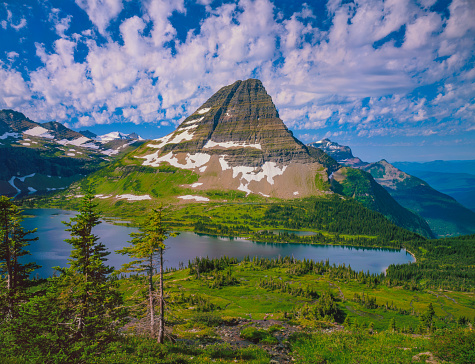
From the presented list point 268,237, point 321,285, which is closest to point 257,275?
point 321,285

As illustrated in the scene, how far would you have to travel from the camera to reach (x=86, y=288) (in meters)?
23.3

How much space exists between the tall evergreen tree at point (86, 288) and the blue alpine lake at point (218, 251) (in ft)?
353

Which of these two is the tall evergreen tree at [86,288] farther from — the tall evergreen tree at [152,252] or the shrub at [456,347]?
the shrub at [456,347]

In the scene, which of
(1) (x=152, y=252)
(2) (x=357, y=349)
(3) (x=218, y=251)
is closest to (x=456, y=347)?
(2) (x=357, y=349)

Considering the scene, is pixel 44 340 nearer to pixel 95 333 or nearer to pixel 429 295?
pixel 95 333

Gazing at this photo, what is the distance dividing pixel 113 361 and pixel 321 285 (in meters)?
98.8

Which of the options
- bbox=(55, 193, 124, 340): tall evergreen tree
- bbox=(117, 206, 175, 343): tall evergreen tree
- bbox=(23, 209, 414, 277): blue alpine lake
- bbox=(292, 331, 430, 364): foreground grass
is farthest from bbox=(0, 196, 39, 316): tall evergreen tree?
bbox=(23, 209, 414, 277): blue alpine lake

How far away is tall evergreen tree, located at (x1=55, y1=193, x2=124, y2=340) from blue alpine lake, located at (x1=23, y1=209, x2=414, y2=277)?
108m

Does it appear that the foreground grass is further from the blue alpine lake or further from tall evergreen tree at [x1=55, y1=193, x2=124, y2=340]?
the blue alpine lake

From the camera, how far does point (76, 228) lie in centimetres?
2369

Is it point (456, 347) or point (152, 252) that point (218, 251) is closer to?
point (152, 252)

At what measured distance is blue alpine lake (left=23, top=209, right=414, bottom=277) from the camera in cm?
13550

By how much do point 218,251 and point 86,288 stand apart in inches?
5274

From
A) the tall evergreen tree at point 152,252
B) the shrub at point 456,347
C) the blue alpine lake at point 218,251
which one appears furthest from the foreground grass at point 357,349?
the blue alpine lake at point 218,251
